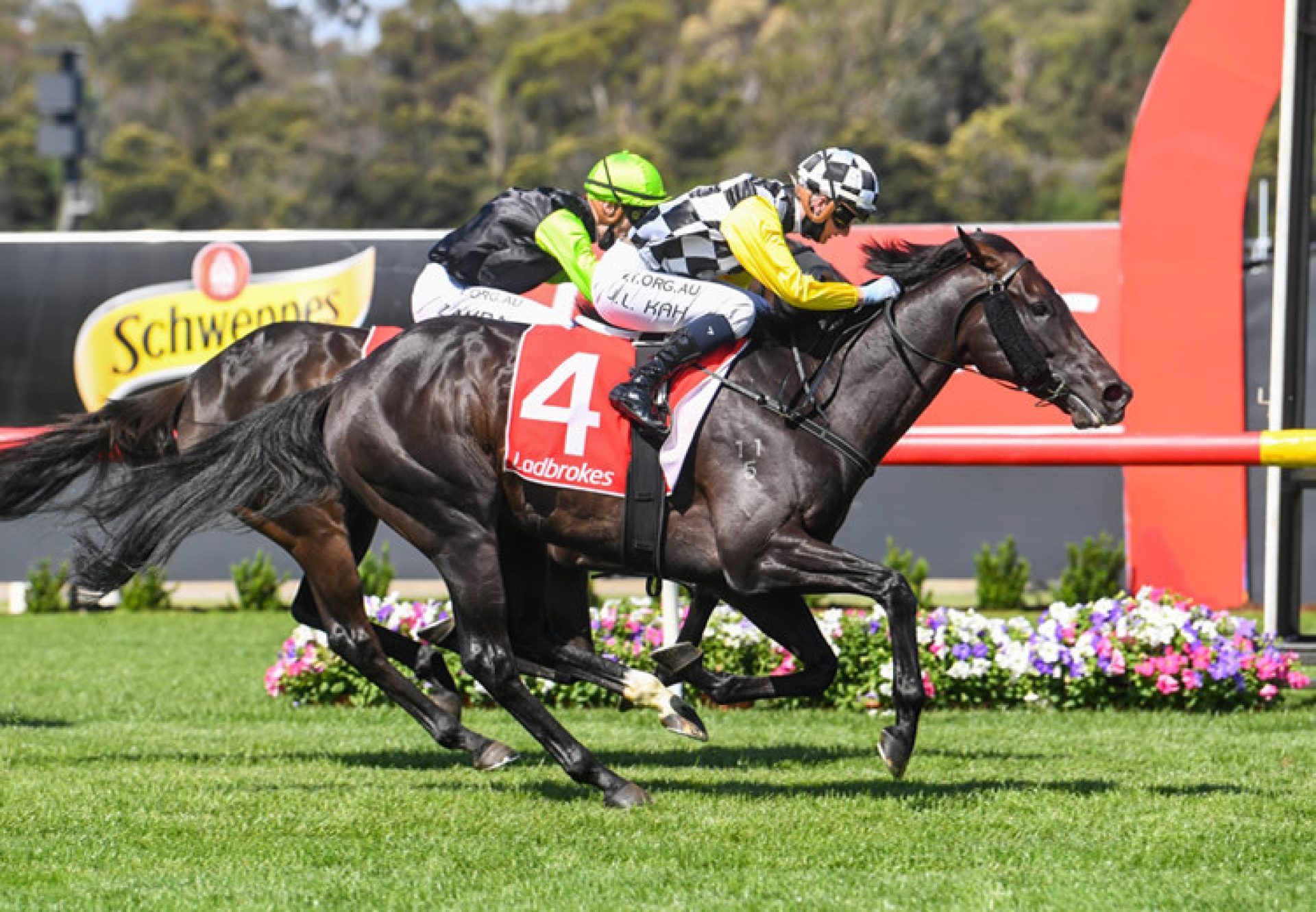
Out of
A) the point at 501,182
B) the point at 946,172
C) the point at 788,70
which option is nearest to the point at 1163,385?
the point at 946,172

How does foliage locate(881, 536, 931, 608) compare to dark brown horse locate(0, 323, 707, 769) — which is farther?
foliage locate(881, 536, 931, 608)

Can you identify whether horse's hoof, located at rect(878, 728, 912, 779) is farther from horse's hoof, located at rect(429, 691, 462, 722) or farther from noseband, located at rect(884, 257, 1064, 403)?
horse's hoof, located at rect(429, 691, 462, 722)

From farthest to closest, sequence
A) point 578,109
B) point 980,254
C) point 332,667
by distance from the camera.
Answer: point 578,109 → point 332,667 → point 980,254

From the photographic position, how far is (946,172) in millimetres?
58250

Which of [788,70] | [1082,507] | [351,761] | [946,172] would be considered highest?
[788,70]

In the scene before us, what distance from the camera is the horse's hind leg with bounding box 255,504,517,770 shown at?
651cm

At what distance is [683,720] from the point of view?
5.90 metres

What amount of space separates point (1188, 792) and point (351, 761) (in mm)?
2938

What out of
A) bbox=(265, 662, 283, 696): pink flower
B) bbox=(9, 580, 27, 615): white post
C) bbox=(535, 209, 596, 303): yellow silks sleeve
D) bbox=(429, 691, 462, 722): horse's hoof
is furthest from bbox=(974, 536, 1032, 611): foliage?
bbox=(9, 580, 27, 615): white post

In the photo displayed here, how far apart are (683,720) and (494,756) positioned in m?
0.81

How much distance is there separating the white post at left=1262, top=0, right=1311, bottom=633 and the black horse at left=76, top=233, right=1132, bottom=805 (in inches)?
125

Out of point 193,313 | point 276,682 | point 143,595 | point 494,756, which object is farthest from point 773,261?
point 143,595

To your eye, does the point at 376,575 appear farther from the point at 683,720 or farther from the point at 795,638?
the point at 795,638

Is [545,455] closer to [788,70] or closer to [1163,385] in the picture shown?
[1163,385]
